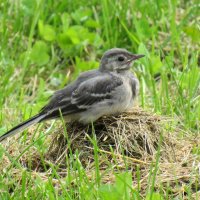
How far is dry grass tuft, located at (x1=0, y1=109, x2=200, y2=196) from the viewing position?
242 inches

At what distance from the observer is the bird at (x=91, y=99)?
6.60m

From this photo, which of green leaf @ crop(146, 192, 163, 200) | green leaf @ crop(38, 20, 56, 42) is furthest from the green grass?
green leaf @ crop(146, 192, 163, 200)

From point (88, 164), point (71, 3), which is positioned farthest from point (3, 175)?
point (71, 3)

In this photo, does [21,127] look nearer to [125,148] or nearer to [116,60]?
[125,148]

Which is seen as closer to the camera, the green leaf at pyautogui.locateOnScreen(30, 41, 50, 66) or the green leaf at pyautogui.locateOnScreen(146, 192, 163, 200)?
the green leaf at pyautogui.locateOnScreen(146, 192, 163, 200)

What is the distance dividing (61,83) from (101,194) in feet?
11.6

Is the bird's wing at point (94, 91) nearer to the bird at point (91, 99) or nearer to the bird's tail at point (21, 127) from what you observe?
the bird at point (91, 99)

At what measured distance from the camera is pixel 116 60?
22.8 feet

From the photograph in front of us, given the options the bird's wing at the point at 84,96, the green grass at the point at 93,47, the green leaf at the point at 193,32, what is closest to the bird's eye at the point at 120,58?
the bird's wing at the point at 84,96

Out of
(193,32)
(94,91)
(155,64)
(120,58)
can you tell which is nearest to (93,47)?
(193,32)

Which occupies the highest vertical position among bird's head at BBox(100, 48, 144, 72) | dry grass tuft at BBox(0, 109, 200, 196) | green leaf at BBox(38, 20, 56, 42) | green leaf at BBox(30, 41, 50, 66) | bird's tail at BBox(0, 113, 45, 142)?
bird's head at BBox(100, 48, 144, 72)

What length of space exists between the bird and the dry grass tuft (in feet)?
0.29

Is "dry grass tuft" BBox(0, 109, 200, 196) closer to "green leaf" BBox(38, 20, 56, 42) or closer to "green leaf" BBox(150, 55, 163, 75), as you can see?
"green leaf" BBox(150, 55, 163, 75)

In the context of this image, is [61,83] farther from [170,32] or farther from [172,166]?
[172,166]
